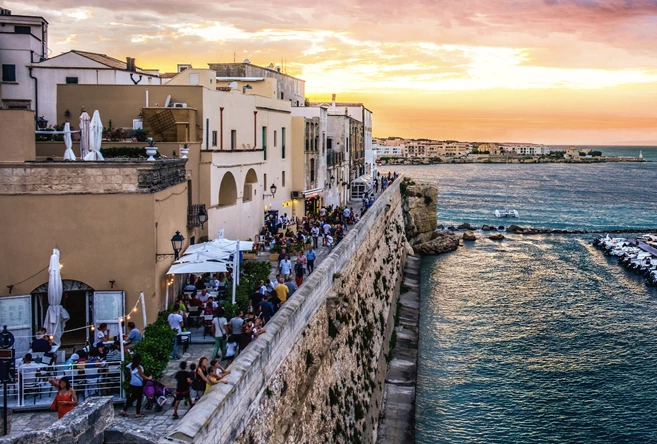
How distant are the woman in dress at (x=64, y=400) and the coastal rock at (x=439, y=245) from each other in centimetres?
3840

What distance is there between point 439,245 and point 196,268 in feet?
115

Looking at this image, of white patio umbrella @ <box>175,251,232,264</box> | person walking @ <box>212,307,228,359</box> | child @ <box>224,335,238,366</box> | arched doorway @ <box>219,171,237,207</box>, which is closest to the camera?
child @ <box>224,335,238,366</box>

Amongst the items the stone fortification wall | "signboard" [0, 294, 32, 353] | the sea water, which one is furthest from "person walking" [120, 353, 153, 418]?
the sea water

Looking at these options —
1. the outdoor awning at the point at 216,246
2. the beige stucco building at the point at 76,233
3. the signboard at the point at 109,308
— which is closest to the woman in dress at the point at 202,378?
the signboard at the point at 109,308

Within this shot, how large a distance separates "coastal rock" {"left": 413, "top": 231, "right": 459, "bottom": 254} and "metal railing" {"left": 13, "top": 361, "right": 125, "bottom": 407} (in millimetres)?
37239

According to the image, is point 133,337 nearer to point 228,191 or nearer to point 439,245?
point 228,191

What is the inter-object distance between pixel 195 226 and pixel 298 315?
5.60 metres

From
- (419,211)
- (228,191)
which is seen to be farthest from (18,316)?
(419,211)

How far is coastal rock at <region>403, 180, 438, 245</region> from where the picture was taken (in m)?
48.6

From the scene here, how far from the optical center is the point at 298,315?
12688 mm

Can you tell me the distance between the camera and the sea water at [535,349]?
1977 centimetres

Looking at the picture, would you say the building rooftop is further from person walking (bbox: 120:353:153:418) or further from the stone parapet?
person walking (bbox: 120:353:153:418)

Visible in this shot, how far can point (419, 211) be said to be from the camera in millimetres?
49750

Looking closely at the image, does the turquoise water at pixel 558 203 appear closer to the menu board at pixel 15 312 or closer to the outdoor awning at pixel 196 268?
the outdoor awning at pixel 196 268
